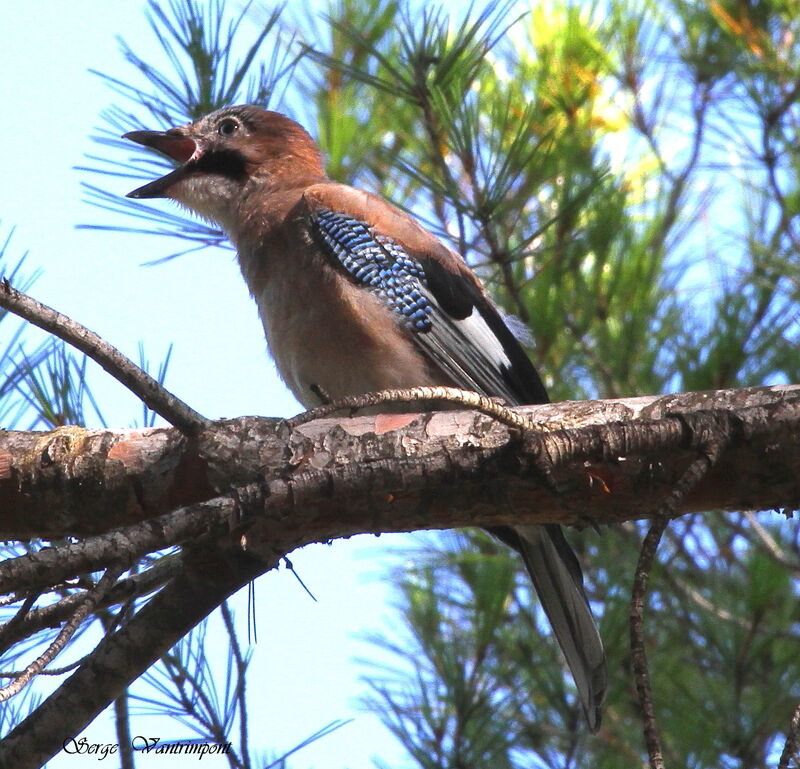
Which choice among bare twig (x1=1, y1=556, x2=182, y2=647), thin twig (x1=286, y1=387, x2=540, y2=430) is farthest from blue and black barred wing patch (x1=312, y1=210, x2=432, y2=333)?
thin twig (x1=286, y1=387, x2=540, y2=430)

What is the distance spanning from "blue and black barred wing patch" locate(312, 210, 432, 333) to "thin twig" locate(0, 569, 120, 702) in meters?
1.69

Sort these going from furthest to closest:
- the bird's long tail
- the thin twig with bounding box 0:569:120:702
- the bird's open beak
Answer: the bird's open beak → the bird's long tail → the thin twig with bounding box 0:569:120:702

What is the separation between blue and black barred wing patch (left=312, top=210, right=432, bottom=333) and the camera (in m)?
3.47

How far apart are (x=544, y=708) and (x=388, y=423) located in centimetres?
193

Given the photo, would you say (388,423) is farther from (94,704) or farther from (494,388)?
(494,388)

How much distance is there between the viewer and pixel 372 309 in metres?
3.41

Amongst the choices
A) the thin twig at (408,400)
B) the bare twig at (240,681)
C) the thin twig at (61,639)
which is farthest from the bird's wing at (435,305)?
the thin twig at (61,639)

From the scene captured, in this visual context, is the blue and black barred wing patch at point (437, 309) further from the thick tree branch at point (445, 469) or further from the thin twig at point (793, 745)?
the thin twig at point (793, 745)

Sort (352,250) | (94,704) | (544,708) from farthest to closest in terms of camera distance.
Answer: (544,708), (352,250), (94,704)

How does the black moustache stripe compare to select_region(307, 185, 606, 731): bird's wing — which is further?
the black moustache stripe

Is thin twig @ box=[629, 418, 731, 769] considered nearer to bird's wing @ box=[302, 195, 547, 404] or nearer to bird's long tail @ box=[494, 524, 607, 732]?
bird's long tail @ box=[494, 524, 607, 732]

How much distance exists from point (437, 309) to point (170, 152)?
121 centimetres

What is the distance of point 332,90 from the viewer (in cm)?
469

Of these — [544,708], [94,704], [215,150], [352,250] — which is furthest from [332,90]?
[94,704]
